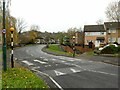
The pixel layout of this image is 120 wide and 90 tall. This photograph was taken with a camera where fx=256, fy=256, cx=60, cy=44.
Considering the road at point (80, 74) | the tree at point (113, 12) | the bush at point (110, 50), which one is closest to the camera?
the road at point (80, 74)

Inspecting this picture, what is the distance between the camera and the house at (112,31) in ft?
235

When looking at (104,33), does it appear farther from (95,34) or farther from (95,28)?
(95,28)

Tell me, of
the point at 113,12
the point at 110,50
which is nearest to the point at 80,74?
the point at 110,50

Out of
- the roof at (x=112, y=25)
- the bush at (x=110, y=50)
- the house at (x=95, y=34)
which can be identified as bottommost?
the bush at (x=110, y=50)

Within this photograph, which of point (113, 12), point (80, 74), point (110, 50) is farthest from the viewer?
point (113, 12)

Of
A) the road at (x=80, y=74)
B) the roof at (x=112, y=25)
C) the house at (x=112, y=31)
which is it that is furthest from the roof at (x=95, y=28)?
the road at (x=80, y=74)

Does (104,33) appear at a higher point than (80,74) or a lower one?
higher

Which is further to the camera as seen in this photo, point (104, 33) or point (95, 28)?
point (95, 28)

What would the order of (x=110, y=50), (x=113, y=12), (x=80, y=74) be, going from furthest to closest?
1. (x=113, y=12)
2. (x=110, y=50)
3. (x=80, y=74)

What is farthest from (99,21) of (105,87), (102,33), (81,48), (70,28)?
(105,87)

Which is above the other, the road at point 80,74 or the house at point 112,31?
the house at point 112,31

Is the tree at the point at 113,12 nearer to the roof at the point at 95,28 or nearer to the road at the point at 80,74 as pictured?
the roof at the point at 95,28

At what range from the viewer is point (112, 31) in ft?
243

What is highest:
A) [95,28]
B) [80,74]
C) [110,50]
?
[95,28]
